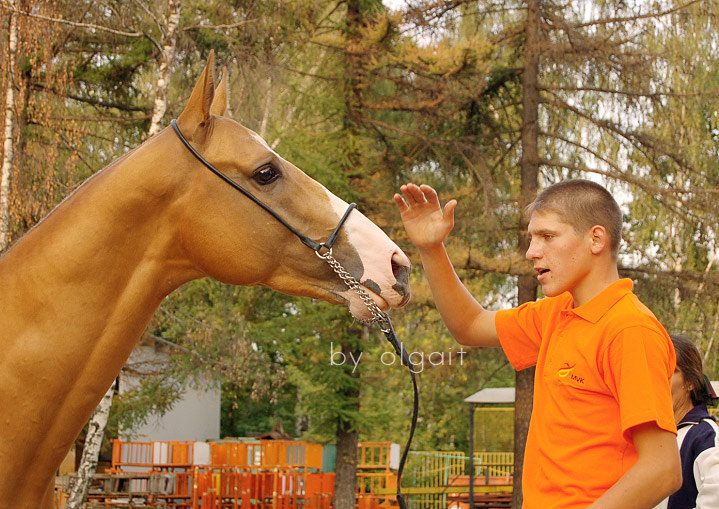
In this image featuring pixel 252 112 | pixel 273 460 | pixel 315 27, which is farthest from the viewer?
pixel 273 460

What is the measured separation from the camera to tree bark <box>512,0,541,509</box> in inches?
463

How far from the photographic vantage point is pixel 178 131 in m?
2.18

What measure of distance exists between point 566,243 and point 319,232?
75 cm

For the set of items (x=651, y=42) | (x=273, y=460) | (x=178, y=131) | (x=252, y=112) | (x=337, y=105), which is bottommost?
(x=273, y=460)

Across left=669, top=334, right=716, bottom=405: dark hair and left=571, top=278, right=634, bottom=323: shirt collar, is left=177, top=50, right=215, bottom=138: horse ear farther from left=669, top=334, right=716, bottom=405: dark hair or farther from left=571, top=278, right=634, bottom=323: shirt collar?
left=669, top=334, right=716, bottom=405: dark hair

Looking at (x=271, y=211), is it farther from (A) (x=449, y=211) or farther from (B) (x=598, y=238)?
(B) (x=598, y=238)

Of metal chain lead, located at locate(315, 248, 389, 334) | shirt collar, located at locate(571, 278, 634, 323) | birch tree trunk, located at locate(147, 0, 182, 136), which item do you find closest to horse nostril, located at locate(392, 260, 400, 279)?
metal chain lead, located at locate(315, 248, 389, 334)

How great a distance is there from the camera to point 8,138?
9031 millimetres

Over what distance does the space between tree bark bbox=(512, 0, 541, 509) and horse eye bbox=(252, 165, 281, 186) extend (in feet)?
31.3

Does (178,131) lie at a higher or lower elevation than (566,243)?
higher

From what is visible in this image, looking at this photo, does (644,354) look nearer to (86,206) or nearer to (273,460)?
(86,206)

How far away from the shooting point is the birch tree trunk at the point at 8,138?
8.95 m

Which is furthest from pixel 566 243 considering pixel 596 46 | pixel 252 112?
pixel 596 46

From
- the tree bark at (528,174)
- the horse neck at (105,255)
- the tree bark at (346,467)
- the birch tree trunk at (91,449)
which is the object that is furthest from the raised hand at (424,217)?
the tree bark at (346,467)
